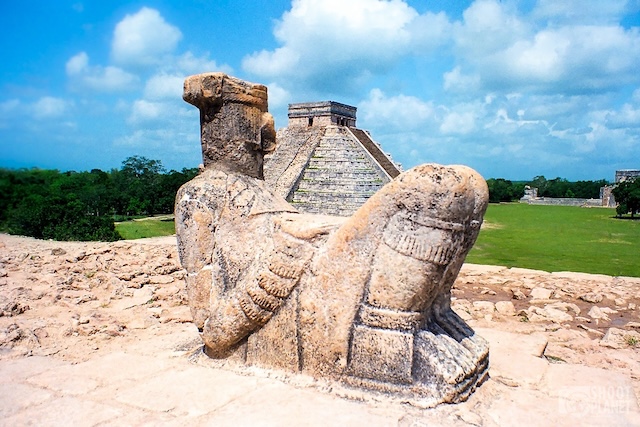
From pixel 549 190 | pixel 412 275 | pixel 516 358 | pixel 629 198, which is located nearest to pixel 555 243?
pixel 629 198

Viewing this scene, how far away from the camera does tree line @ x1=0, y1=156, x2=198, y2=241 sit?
733 centimetres

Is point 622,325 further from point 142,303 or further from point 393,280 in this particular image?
point 142,303

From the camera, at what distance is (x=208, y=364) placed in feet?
14.9

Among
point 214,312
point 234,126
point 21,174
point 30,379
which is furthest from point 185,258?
point 21,174

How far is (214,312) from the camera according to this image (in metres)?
4.43

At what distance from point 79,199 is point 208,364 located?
12.6m

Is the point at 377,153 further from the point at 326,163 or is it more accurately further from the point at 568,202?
the point at 568,202

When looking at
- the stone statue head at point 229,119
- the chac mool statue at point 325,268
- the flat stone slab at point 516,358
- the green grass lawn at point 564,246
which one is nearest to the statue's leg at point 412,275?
the chac mool statue at point 325,268

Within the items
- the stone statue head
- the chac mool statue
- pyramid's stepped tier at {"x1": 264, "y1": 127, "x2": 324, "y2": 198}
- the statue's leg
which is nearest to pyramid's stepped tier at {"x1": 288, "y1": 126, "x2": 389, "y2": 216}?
pyramid's stepped tier at {"x1": 264, "y1": 127, "x2": 324, "y2": 198}

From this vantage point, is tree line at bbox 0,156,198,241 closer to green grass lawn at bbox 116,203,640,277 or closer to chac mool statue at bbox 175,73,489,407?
green grass lawn at bbox 116,203,640,277

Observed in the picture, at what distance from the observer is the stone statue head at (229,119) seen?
15.1 ft

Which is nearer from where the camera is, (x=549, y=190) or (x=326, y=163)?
(x=326, y=163)

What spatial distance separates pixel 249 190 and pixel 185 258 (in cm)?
80

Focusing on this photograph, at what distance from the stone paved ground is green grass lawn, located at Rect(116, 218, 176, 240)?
22.8 ft
